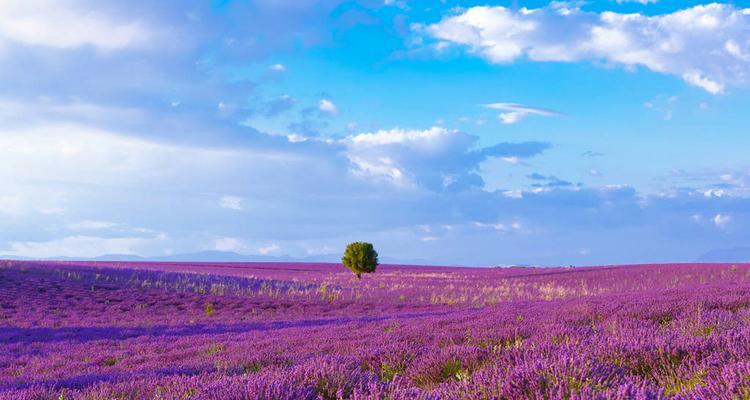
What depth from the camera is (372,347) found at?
7766 mm

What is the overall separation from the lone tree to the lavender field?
17.2m

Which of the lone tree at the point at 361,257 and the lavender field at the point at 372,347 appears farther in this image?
the lone tree at the point at 361,257

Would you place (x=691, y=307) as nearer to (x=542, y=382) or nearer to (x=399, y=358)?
(x=399, y=358)

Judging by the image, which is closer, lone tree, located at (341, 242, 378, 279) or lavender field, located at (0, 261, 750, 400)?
lavender field, located at (0, 261, 750, 400)

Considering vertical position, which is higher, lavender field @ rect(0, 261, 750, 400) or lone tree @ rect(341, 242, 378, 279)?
lone tree @ rect(341, 242, 378, 279)

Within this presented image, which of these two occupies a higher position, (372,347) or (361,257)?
(361,257)

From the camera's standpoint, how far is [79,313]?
2434 cm

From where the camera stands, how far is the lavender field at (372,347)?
142 inches

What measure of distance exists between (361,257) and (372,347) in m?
40.9

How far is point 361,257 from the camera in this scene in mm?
48500

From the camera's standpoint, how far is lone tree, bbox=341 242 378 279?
48656 millimetres

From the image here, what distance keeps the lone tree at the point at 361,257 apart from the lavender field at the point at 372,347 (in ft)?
56.5

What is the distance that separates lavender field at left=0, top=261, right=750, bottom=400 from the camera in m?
3.61

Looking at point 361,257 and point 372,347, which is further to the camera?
point 361,257
